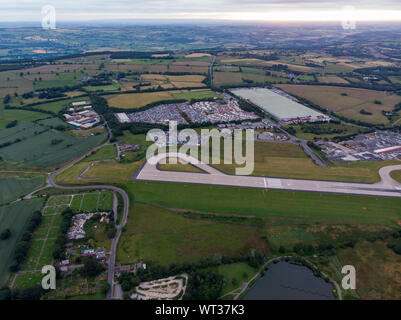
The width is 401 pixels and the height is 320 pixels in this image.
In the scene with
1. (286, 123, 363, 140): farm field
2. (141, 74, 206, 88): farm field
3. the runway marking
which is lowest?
the runway marking

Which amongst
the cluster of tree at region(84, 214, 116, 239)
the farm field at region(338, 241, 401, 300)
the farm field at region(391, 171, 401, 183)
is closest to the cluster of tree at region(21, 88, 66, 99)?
the cluster of tree at region(84, 214, 116, 239)


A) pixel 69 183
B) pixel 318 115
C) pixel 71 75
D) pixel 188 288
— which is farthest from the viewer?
pixel 71 75

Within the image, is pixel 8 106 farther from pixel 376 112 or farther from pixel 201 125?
pixel 376 112

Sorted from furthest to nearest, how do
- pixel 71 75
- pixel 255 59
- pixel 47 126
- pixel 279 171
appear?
1. pixel 255 59
2. pixel 71 75
3. pixel 47 126
4. pixel 279 171

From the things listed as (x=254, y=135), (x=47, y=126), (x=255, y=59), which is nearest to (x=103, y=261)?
(x=254, y=135)

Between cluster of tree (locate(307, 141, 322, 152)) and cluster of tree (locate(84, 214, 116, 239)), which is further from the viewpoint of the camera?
cluster of tree (locate(307, 141, 322, 152))

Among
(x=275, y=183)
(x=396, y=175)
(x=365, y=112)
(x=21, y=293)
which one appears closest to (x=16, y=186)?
(x=21, y=293)

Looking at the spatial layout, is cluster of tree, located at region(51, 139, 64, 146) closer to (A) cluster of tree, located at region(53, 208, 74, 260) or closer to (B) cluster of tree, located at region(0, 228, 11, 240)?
(A) cluster of tree, located at region(53, 208, 74, 260)
